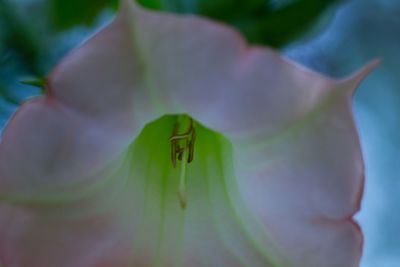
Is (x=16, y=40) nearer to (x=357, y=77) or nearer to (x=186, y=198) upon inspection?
(x=186, y=198)

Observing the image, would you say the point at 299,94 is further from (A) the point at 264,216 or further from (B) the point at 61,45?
(B) the point at 61,45

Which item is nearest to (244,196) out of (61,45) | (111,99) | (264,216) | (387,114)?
(264,216)

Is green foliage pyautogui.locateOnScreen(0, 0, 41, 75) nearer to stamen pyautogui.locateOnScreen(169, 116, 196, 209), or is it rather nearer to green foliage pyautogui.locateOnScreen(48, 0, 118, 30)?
green foliage pyautogui.locateOnScreen(48, 0, 118, 30)

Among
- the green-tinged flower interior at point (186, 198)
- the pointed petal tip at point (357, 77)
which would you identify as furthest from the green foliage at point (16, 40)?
the pointed petal tip at point (357, 77)

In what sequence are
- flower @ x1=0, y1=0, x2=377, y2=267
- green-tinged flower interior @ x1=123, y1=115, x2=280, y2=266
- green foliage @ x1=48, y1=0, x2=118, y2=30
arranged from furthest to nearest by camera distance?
green foliage @ x1=48, y1=0, x2=118, y2=30 < green-tinged flower interior @ x1=123, y1=115, x2=280, y2=266 < flower @ x1=0, y1=0, x2=377, y2=267

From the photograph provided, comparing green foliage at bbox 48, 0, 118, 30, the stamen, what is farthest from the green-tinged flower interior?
green foliage at bbox 48, 0, 118, 30

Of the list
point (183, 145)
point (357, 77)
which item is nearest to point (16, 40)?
point (183, 145)

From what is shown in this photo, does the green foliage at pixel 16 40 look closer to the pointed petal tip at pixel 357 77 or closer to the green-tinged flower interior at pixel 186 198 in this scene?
the green-tinged flower interior at pixel 186 198

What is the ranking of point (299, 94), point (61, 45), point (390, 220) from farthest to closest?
point (390, 220) → point (61, 45) → point (299, 94)
